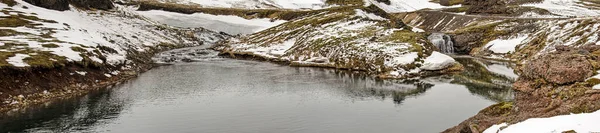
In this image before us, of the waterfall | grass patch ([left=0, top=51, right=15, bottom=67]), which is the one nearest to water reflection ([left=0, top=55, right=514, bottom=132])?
grass patch ([left=0, top=51, right=15, bottom=67])

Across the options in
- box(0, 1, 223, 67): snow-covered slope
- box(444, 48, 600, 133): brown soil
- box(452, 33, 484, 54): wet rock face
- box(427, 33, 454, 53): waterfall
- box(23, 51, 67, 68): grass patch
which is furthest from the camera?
box(427, 33, 454, 53): waterfall

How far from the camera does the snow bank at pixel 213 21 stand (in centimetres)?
14704

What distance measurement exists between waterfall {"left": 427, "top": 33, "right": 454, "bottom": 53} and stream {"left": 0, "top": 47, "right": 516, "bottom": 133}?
3483 cm

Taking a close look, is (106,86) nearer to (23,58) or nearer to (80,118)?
(23,58)

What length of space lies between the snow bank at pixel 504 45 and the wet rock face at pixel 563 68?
6986 centimetres

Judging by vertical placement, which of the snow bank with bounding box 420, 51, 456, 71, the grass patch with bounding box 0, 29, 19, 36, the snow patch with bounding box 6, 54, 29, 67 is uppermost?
the grass patch with bounding box 0, 29, 19, 36

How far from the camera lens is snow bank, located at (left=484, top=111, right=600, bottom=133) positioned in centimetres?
1396

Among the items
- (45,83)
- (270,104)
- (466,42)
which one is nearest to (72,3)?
(45,83)

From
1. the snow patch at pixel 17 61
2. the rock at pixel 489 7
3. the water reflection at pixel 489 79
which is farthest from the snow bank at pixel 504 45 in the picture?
the snow patch at pixel 17 61

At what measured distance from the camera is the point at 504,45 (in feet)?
289

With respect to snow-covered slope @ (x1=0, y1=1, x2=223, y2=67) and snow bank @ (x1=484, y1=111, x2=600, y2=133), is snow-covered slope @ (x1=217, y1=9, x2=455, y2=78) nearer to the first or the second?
snow-covered slope @ (x1=0, y1=1, x2=223, y2=67)

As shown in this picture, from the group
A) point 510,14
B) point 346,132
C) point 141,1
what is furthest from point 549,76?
point 141,1

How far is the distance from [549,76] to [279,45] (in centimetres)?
7361

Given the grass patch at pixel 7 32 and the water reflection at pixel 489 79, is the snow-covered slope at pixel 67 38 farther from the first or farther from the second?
the water reflection at pixel 489 79
